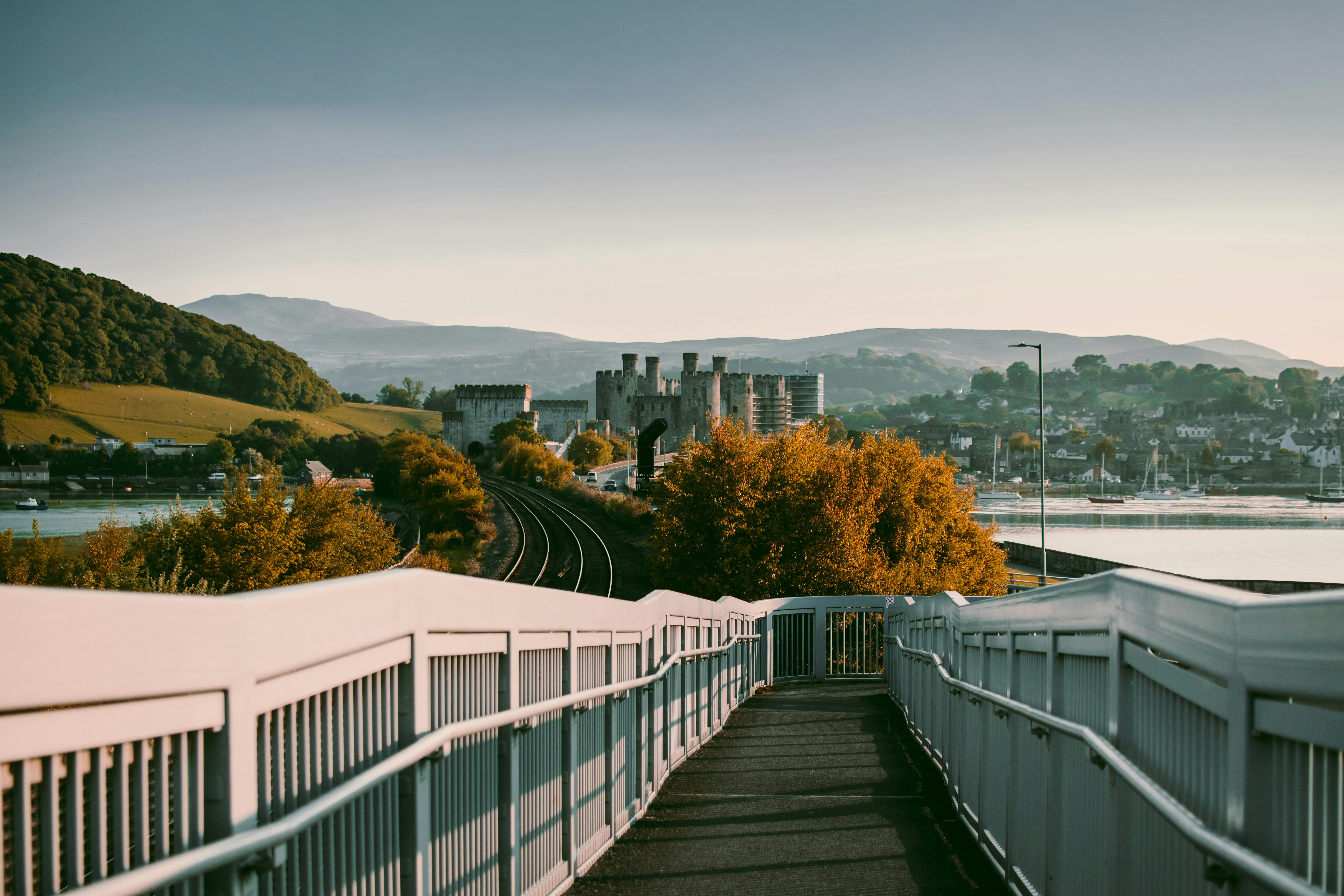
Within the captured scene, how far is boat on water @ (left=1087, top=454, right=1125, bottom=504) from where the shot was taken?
430 feet

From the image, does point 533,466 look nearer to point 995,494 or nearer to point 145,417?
point 145,417

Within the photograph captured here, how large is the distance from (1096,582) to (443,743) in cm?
246

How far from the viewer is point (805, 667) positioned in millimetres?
Result: 19469

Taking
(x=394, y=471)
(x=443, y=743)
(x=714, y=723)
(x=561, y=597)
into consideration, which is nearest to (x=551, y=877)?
(x=561, y=597)

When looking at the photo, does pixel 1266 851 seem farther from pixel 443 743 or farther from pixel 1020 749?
pixel 1020 749

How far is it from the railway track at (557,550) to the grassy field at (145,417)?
7788 centimetres

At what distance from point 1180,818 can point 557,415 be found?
126786mm

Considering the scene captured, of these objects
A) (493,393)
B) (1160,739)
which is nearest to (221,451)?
(493,393)

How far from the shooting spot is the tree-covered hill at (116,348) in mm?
133625

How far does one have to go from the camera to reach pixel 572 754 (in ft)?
18.1

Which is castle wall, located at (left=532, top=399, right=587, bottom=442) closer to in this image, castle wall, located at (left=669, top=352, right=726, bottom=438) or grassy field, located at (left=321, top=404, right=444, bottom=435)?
castle wall, located at (left=669, top=352, right=726, bottom=438)

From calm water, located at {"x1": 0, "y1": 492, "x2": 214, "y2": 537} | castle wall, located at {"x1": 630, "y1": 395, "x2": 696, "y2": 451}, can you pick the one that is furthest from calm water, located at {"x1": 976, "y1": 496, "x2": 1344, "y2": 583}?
calm water, located at {"x1": 0, "y1": 492, "x2": 214, "y2": 537}

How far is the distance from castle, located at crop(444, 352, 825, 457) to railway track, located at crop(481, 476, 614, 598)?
44.2 m

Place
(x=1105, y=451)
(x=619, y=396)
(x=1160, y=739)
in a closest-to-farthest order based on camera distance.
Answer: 1. (x=1160, y=739)
2. (x=619, y=396)
3. (x=1105, y=451)
